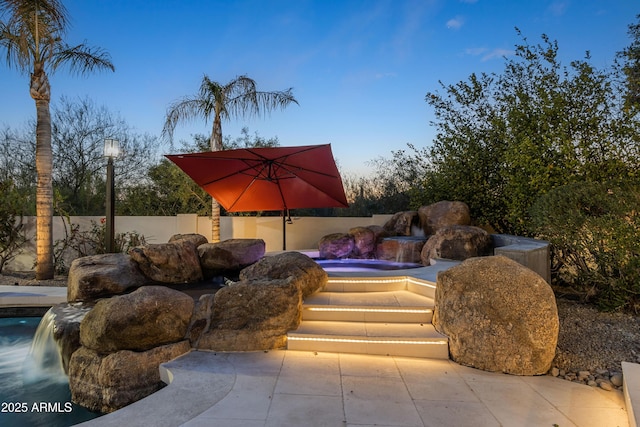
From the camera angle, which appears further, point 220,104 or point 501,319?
point 220,104

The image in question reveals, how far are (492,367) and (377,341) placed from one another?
3.97 feet

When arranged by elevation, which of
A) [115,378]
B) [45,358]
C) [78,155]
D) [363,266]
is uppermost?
[78,155]

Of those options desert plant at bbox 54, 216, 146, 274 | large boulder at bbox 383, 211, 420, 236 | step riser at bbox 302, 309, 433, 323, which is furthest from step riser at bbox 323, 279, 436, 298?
desert plant at bbox 54, 216, 146, 274

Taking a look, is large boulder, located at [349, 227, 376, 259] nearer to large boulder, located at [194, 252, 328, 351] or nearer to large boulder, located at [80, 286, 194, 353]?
large boulder, located at [194, 252, 328, 351]

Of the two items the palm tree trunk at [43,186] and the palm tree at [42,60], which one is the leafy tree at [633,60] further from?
the palm tree trunk at [43,186]

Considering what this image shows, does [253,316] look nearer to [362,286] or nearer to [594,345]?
[362,286]

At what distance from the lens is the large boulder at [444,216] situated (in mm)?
8750

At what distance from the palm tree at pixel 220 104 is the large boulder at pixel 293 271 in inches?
213

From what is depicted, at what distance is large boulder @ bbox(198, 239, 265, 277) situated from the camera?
664 centimetres

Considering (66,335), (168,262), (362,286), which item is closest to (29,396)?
(66,335)

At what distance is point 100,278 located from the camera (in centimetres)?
540

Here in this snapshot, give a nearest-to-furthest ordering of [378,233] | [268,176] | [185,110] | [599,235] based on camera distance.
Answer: [599,235] < [268,176] < [378,233] < [185,110]

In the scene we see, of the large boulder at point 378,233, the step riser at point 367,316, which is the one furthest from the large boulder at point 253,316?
the large boulder at point 378,233

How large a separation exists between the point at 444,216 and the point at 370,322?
17.0 ft
